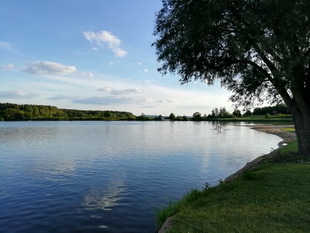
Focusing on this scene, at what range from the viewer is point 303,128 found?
18.0 metres

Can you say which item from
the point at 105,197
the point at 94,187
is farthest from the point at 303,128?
the point at 94,187

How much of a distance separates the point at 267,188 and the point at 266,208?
100.0 inches

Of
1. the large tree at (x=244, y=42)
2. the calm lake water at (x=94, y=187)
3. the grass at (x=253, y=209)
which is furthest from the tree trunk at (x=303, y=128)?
the grass at (x=253, y=209)

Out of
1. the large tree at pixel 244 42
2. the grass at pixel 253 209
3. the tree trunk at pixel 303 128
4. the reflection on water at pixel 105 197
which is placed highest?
the large tree at pixel 244 42

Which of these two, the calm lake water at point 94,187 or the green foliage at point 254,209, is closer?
the green foliage at point 254,209

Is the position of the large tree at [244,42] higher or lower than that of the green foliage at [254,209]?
higher

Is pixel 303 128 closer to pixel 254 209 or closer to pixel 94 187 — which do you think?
pixel 254 209

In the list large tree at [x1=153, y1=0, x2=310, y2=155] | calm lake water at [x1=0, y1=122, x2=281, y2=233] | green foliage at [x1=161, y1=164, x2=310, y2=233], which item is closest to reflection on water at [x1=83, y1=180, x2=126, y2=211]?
calm lake water at [x1=0, y1=122, x2=281, y2=233]

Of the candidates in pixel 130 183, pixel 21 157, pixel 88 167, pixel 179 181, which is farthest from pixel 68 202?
pixel 21 157

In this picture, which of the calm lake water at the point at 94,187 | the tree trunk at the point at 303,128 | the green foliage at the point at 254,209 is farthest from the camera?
the tree trunk at the point at 303,128

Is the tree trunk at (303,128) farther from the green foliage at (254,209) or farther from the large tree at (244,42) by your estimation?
the green foliage at (254,209)

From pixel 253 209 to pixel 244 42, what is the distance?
374 inches

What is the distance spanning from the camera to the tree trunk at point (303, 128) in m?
17.7

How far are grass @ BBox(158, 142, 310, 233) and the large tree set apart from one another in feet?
19.3
